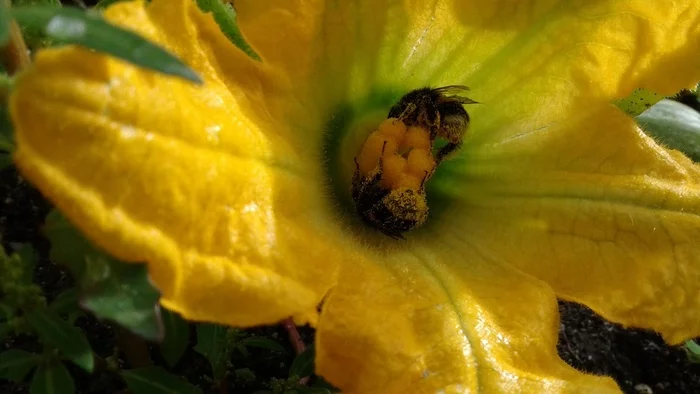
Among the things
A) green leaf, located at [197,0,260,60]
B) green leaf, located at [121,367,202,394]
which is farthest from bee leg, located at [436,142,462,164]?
green leaf, located at [121,367,202,394]

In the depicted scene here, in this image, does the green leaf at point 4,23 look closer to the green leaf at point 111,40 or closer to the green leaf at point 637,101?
the green leaf at point 111,40

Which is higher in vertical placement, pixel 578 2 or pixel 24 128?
pixel 578 2

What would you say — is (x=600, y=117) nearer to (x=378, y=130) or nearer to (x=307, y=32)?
(x=378, y=130)

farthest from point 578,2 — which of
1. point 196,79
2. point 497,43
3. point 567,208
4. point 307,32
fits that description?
point 196,79

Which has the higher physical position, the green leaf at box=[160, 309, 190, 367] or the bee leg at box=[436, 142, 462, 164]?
the bee leg at box=[436, 142, 462, 164]

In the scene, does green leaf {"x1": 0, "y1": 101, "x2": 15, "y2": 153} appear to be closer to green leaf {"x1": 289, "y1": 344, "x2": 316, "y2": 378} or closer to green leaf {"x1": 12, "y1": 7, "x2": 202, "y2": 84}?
green leaf {"x1": 12, "y1": 7, "x2": 202, "y2": 84}

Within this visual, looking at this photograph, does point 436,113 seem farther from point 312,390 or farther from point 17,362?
point 17,362

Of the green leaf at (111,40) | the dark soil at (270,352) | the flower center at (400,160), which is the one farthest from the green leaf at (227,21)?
the dark soil at (270,352)
